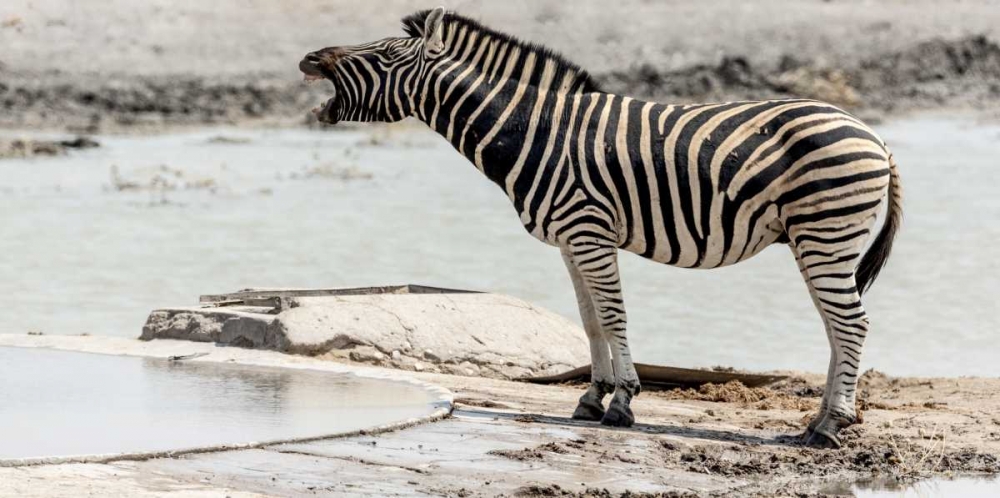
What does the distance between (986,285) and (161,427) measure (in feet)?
37.7

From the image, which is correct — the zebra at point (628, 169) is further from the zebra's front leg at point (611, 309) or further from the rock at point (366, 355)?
the rock at point (366, 355)

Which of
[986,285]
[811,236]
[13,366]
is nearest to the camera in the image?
[811,236]

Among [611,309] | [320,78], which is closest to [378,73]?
[320,78]

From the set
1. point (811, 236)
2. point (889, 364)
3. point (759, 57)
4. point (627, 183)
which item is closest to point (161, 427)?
point (627, 183)

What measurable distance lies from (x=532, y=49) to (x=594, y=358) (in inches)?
70.4

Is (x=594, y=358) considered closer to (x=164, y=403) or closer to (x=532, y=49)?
(x=532, y=49)

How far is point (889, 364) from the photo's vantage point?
13.0 metres

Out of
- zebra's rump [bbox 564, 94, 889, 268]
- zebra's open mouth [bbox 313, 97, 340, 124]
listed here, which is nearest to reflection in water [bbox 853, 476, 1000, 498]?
zebra's rump [bbox 564, 94, 889, 268]

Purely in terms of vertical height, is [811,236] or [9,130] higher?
[9,130]

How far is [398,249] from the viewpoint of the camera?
1914 cm

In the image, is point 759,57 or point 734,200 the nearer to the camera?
point 734,200

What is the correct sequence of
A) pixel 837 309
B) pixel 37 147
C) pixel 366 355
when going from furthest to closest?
pixel 37 147 → pixel 366 355 → pixel 837 309

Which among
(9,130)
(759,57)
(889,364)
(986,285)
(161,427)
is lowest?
(161,427)

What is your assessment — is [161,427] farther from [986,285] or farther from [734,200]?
[986,285]
